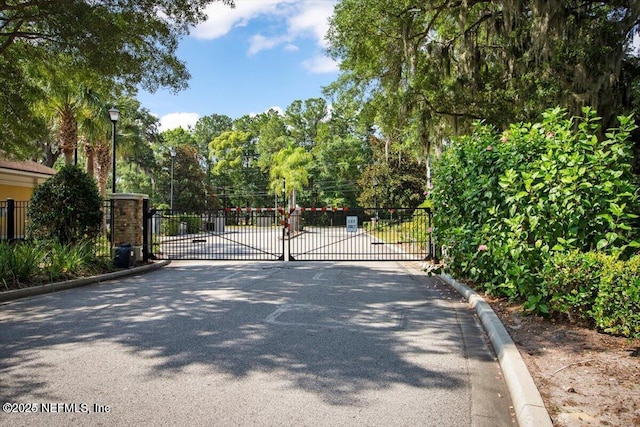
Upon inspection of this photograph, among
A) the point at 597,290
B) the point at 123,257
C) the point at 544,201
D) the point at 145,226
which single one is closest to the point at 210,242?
the point at 145,226

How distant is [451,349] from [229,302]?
13.0ft

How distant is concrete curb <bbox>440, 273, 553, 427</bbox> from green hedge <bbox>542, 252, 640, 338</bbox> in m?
0.82

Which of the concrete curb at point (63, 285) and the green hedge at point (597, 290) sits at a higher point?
the green hedge at point (597, 290)

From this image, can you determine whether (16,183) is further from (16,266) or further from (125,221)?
(16,266)

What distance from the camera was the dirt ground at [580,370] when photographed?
339 cm

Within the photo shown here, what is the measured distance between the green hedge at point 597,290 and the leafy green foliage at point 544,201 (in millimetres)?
251

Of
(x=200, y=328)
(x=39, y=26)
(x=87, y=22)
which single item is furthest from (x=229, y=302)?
(x=39, y=26)

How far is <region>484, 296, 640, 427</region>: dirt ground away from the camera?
339 cm

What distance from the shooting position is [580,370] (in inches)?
168

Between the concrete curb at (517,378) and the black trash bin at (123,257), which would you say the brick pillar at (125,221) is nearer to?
the black trash bin at (123,257)

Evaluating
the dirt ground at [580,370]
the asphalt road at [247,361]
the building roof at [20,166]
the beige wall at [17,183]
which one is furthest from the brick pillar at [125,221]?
the dirt ground at [580,370]

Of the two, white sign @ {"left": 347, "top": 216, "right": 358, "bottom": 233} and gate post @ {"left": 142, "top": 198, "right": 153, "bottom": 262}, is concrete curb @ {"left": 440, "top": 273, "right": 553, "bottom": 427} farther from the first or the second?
gate post @ {"left": 142, "top": 198, "right": 153, "bottom": 262}

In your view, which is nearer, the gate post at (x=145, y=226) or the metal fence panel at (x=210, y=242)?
the gate post at (x=145, y=226)

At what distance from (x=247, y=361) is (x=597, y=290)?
4.06m
